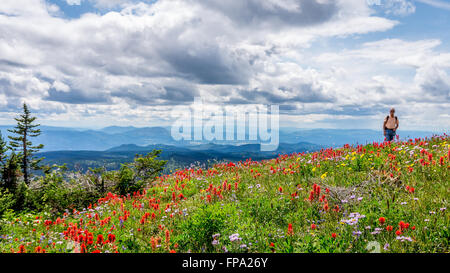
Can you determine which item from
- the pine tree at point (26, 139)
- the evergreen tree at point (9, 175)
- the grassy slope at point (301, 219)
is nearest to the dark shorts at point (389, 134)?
the grassy slope at point (301, 219)

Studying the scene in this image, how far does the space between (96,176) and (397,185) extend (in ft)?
38.8

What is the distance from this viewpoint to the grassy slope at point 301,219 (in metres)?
4.02

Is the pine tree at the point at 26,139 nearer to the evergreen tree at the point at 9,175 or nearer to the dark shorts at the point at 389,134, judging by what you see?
the evergreen tree at the point at 9,175

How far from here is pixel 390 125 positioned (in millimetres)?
13695

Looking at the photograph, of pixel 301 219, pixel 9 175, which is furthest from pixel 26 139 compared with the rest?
pixel 301 219

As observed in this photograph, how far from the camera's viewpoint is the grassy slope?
4023 millimetres

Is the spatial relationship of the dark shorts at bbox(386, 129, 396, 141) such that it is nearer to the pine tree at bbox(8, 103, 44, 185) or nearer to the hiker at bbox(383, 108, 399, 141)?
the hiker at bbox(383, 108, 399, 141)

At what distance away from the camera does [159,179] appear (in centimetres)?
1294

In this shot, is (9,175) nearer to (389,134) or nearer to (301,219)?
(301,219)

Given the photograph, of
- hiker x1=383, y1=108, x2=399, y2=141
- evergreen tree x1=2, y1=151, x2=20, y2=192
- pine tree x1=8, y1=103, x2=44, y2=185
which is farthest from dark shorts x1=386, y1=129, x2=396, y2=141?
pine tree x1=8, y1=103, x2=44, y2=185
